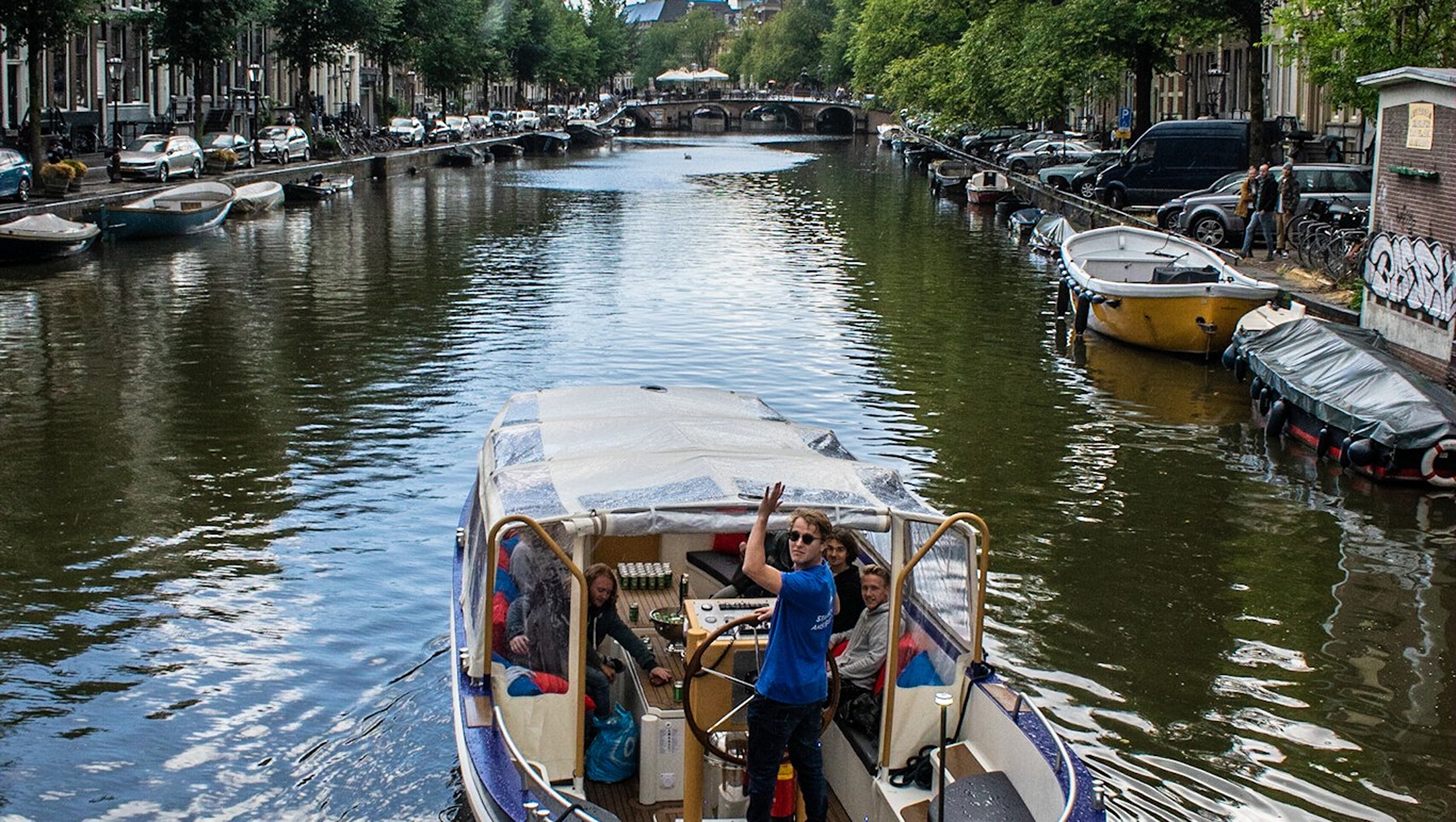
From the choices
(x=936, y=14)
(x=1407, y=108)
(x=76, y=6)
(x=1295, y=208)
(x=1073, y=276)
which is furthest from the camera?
(x=936, y=14)

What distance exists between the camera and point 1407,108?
23.2 metres

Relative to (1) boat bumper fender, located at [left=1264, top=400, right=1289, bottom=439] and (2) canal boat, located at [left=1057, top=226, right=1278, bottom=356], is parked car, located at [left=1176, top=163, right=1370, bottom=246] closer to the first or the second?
(2) canal boat, located at [left=1057, top=226, right=1278, bottom=356]

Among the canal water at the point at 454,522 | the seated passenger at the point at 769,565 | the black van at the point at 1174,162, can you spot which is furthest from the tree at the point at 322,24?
the seated passenger at the point at 769,565

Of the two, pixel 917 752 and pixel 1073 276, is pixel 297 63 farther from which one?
pixel 917 752

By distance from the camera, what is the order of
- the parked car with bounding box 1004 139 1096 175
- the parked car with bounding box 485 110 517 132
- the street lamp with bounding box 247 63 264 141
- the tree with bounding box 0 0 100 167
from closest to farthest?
the tree with bounding box 0 0 100 167 < the parked car with bounding box 1004 139 1096 175 < the street lamp with bounding box 247 63 264 141 < the parked car with bounding box 485 110 517 132

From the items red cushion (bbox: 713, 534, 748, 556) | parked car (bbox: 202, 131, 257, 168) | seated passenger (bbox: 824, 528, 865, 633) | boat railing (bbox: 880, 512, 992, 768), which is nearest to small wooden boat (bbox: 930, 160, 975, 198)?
parked car (bbox: 202, 131, 257, 168)

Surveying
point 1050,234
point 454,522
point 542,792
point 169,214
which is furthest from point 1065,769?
point 169,214

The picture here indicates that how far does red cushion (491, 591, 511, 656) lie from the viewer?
9.31 metres

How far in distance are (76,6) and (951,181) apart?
2998 cm

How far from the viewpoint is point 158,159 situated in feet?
165

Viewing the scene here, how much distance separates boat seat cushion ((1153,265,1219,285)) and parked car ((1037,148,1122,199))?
1955cm

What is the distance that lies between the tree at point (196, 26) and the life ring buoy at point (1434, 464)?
1752 inches

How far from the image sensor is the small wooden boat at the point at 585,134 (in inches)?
4619

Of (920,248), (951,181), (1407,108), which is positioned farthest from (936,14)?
(1407,108)
